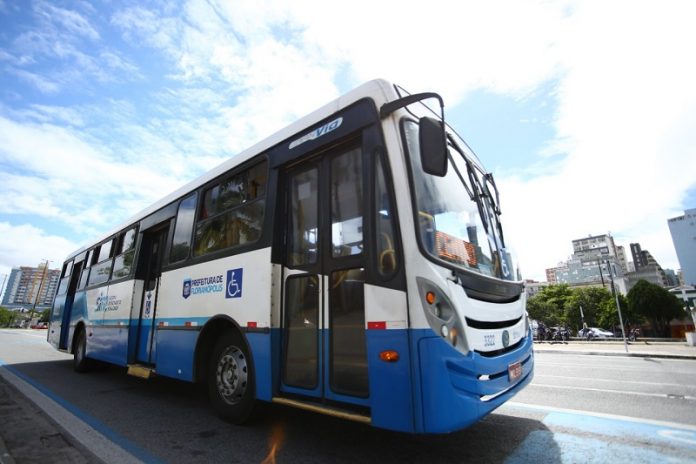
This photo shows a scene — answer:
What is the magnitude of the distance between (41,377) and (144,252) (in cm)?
438

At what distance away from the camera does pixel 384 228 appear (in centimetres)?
315

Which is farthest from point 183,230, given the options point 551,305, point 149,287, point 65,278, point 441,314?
point 551,305

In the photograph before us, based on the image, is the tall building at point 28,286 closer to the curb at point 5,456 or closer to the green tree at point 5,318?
the green tree at point 5,318

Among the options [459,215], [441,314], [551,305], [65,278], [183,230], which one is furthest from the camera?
[551,305]

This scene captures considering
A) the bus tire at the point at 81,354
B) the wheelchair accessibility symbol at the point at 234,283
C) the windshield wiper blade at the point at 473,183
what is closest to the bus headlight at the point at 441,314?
the windshield wiper blade at the point at 473,183

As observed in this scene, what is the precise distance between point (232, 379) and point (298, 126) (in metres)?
3.09

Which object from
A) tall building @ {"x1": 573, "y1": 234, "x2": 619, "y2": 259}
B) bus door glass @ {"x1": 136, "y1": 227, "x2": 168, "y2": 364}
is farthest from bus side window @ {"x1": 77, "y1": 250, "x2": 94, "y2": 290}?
tall building @ {"x1": 573, "y1": 234, "x2": 619, "y2": 259}

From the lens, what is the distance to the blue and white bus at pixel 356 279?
2.81m

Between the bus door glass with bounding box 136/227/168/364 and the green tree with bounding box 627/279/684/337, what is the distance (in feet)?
194

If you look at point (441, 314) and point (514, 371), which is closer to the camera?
point (441, 314)

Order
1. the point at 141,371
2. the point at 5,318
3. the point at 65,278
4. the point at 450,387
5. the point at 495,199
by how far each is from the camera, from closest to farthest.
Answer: the point at 450,387
the point at 495,199
the point at 141,371
the point at 65,278
the point at 5,318

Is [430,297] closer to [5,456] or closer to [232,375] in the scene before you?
[232,375]

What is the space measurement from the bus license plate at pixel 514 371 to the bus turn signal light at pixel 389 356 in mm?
1158

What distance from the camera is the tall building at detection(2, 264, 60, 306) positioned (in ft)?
422
